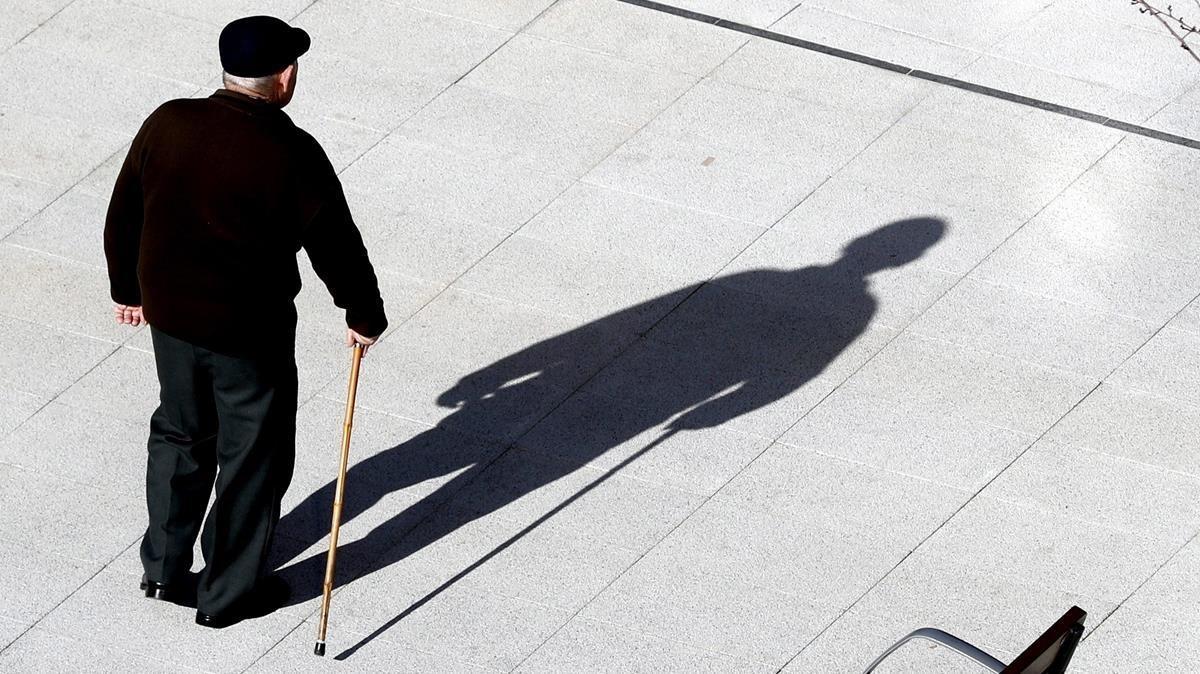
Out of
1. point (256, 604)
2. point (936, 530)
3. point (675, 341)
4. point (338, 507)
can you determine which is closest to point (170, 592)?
point (256, 604)

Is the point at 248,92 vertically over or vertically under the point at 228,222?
over

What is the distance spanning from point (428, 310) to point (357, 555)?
53.1 inches

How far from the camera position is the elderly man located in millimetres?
5402

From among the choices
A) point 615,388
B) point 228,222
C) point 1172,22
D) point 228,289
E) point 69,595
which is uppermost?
point 228,222

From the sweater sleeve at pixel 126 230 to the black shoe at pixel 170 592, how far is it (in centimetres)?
94

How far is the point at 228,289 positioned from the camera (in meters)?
5.54

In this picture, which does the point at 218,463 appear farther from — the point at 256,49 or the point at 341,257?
the point at 256,49

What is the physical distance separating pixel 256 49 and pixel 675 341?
2.45 metres

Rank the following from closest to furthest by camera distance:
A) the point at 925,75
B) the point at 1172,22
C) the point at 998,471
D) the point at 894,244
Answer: the point at 998,471 → the point at 894,244 → the point at 925,75 → the point at 1172,22

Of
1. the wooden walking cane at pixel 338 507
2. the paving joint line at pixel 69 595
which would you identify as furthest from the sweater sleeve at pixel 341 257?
the paving joint line at pixel 69 595

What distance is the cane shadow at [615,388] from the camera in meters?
6.48

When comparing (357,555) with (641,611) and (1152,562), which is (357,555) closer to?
(641,611)

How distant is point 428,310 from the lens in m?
7.39

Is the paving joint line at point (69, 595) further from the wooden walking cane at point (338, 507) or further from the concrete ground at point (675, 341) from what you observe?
the wooden walking cane at point (338, 507)
